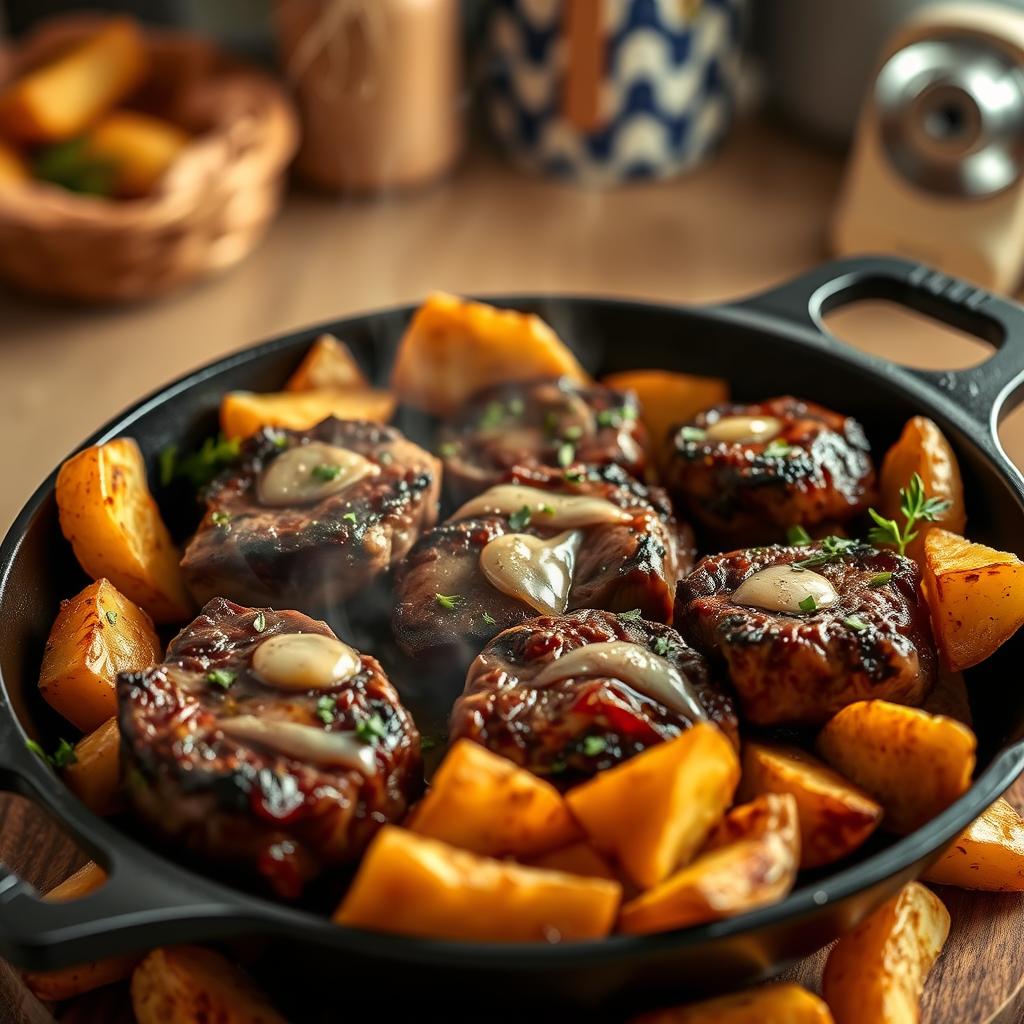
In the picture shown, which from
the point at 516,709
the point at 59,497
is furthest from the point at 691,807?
the point at 59,497

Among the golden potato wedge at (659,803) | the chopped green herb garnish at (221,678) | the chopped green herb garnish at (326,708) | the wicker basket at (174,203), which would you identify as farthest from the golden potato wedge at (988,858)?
the wicker basket at (174,203)

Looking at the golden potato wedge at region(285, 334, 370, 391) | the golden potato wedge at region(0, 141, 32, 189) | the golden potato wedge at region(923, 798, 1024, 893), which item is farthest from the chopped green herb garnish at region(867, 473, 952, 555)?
the golden potato wedge at region(0, 141, 32, 189)

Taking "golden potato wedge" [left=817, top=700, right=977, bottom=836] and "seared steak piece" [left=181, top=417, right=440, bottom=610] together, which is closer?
"golden potato wedge" [left=817, top=700, right=977, bottom=836]

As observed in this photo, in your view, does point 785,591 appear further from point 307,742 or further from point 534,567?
point 307,742

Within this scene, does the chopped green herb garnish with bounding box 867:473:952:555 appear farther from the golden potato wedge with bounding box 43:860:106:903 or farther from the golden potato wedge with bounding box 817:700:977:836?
the golden potato wedge with bounding box 43:860:106:903

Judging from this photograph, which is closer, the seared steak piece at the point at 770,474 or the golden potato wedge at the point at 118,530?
the golden potato wedge at the point at 118,530

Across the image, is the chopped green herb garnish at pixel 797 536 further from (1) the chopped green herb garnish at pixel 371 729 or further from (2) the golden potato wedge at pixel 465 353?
(1) the chopped green herb garnish at pixel 371 729
